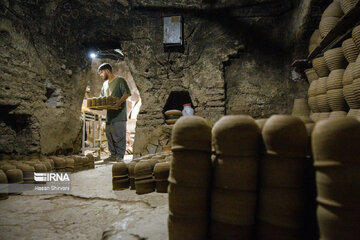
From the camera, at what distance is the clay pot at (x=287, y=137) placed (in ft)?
3.01

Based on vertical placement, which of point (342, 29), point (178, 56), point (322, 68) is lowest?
point (322, 68)

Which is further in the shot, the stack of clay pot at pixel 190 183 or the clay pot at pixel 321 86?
the clay pot at pixel 321 86

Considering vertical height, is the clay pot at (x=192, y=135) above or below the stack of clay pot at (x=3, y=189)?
above

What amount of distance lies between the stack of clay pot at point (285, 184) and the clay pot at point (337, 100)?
2.59 m

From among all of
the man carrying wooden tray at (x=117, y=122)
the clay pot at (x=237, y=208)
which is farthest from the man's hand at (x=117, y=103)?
the clay pot at (x=237, y=208)

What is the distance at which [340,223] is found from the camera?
0.76 metres

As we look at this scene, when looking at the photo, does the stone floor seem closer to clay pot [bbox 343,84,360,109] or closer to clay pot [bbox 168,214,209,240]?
clay pot [bbox 168,214,209,240]

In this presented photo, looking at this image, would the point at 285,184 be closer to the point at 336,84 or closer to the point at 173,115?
the point at 336,84

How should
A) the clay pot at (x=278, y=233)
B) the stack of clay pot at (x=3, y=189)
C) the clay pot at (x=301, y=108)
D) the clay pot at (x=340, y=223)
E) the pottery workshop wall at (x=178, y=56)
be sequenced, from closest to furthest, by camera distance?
1. the clay pot at (x=340, y=223)
2. the clay pot at (x=278, y=233)
3. the stack of clay pot at (x=3, y=189)
4. the clay pot at (x=301, y=108)
5. the pottery workshop wall at (x=178, y=56)

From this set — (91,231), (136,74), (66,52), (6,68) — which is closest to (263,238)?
(91,231)

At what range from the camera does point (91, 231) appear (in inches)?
55.5

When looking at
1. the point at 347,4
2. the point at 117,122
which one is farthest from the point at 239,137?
the point at 117,122

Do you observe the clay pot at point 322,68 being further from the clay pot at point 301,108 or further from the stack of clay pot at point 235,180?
the stack of clay pot at point 235,180

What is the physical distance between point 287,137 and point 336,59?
2970 mm
